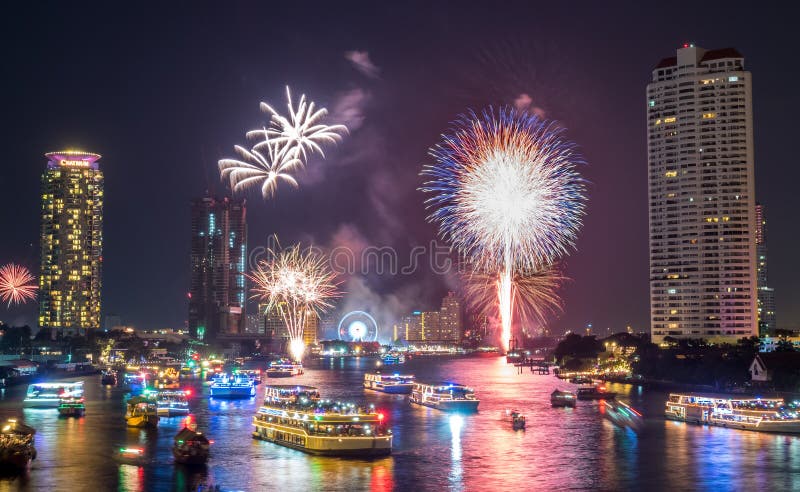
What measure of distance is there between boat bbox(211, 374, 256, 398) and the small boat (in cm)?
3119

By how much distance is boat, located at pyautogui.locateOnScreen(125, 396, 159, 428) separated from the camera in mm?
51406

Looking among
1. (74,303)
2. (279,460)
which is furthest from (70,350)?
(279,460)

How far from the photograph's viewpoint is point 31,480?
35.2 meters

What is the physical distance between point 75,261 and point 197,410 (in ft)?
393

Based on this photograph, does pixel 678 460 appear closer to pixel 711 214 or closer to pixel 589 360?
pixel 711 214

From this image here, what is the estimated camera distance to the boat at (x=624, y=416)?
51438 mm

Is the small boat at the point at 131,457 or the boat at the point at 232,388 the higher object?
the boat at the point at 232,388

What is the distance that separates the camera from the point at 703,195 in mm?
104625

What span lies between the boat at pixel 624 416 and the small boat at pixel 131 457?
26.0 meters

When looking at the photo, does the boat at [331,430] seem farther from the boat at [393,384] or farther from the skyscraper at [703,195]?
the skyscraper at [703,195]

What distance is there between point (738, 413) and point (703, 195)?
58016 mm

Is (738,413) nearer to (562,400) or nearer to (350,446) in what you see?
(562,400)

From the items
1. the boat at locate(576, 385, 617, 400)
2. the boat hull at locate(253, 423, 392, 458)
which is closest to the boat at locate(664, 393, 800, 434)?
the boat at locate(576, 385, 617, 400)

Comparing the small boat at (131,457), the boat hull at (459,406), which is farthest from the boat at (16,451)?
the boat hull at (459,406)
